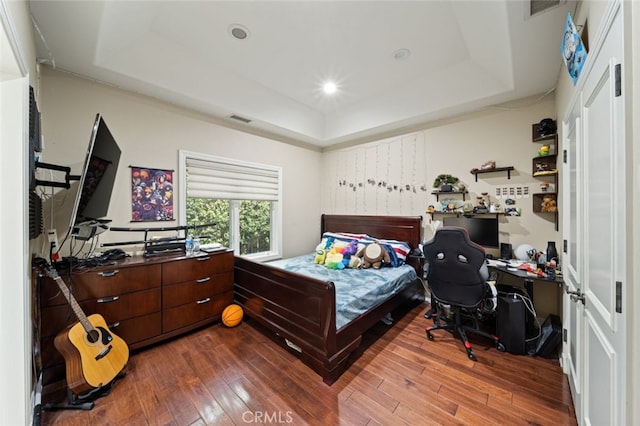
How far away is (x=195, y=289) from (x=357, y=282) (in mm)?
1747

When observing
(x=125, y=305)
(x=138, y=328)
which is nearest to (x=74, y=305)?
(x=125, y=305)

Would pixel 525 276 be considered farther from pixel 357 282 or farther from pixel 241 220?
pixel 241 220

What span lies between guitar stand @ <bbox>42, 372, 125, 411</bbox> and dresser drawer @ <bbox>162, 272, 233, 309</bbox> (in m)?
0.72

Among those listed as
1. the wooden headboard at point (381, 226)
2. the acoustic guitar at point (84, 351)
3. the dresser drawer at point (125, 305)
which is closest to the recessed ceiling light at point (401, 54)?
the wooden headboard at point (381, 226)

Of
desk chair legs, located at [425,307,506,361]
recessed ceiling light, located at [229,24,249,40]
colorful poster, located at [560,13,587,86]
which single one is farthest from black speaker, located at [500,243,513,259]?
recessed ceiling light, located at [229,24,249,40]

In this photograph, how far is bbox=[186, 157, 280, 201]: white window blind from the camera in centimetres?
309

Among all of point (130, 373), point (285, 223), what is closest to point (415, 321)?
point (285, 223)

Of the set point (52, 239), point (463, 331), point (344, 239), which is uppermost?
point (52, 239)

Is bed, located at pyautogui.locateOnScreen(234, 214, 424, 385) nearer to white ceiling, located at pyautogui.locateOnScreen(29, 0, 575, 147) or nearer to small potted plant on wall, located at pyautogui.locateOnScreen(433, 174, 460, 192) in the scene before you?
small potted plant on wall, located at pyautogui.locateOnScreen(433, 174, 460, 192)

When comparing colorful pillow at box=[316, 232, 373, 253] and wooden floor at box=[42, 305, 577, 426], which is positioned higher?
colorful pillow at box=[316, 232, 373, 253]

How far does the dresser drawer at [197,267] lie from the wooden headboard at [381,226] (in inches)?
83.5

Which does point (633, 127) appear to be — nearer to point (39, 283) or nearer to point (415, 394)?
point (415, 394)

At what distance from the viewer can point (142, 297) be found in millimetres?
2227

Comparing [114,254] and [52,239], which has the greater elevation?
[52,239]
